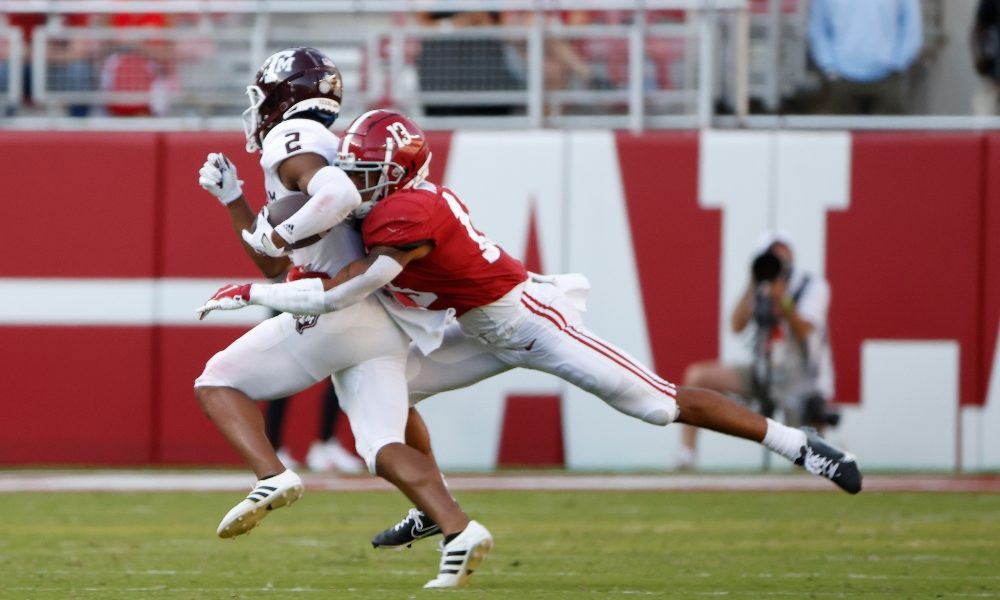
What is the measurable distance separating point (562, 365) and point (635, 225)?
4.85 metres

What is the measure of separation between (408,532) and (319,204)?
1.19 meters

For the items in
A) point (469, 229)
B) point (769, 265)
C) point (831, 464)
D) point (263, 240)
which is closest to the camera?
point (263, 240)

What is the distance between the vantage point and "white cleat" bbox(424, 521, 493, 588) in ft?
16.4

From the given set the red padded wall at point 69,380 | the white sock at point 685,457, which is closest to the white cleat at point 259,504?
the white sock at point 685,457

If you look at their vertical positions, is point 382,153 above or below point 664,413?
above

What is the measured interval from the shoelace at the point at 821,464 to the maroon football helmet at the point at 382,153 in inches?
60.0

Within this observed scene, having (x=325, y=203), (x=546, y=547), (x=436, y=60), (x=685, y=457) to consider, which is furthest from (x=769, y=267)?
(x=325, y=203)

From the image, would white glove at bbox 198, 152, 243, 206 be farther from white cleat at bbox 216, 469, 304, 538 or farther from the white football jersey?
white cleat at bbox 216, 469, 304, 538

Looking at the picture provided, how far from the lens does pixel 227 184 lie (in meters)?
5.43

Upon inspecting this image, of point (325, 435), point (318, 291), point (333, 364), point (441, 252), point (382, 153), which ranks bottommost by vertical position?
point (325, 435)

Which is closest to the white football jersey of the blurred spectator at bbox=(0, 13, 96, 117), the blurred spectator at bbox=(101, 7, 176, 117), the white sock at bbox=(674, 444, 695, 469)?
the white sock at bbox=(674, 444, 695, 469)

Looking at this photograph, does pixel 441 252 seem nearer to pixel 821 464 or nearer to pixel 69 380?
pixel 821 464

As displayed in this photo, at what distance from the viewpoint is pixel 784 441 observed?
A: 18.3 ft

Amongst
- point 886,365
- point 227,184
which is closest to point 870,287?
point 886,365
